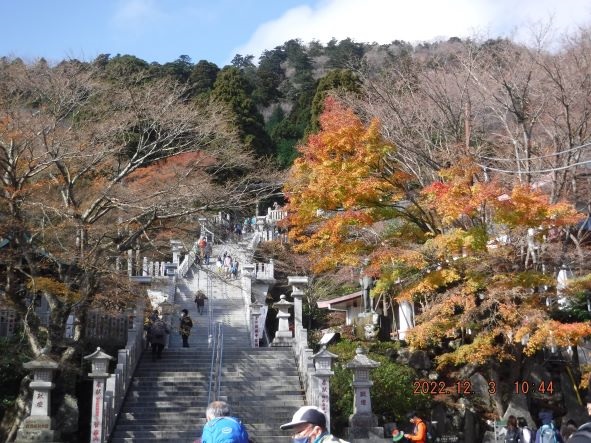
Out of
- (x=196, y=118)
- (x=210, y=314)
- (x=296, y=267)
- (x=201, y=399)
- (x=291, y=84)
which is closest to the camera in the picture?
(x=201, y=399)

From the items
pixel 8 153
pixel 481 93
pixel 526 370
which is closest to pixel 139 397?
pixel 8 153

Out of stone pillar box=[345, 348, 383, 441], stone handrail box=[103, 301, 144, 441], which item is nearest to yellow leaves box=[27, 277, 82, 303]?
stone handrail box=[103, 301, 144, 441]

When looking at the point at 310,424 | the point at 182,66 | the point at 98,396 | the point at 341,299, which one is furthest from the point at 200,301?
the point at 182,66

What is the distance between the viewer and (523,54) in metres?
16.6

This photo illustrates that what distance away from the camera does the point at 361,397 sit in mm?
14938

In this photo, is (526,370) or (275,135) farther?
(275,135)

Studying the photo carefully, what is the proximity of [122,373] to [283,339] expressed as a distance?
5.42 m

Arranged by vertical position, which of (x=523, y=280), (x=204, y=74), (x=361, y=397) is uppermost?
(x=204, y=74)

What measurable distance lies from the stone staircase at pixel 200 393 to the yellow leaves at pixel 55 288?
315 cm

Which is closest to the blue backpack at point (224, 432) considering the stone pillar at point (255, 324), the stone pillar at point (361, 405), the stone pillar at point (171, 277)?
the stone pillar at point (361, 405)

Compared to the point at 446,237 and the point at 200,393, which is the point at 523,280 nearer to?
the point at 446,237

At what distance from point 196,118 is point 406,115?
18.8 ft

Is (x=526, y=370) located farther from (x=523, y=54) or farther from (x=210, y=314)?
(x=210, y=314)

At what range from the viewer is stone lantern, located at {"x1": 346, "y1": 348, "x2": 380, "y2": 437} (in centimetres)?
1470
